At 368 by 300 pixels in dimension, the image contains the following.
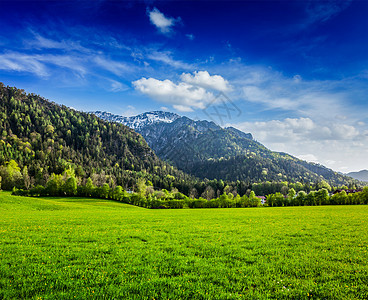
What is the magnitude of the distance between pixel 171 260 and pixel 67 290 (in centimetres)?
544

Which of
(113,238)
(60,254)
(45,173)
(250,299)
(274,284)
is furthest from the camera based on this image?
(45,173)

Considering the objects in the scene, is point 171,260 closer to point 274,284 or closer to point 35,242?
point 274,284

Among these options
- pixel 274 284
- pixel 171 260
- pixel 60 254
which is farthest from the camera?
pixel 60 254

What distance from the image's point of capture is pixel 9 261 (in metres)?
10.4

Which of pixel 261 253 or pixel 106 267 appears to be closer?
pixel 106 267

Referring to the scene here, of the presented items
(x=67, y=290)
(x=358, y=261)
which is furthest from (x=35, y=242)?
(x=358, y=261)

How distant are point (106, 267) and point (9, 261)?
564cm

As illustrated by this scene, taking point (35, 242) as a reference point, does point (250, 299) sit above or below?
above

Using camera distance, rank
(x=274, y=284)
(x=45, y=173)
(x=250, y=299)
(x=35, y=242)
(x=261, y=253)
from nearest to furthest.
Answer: (x=250, y=299)
(x=274, y=284)
(x=261, y=253)
(x=35, y=242)
(x=45, y=173)

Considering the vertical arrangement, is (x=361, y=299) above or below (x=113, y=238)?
above

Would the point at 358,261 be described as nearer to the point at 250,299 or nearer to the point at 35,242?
the point at 250,299

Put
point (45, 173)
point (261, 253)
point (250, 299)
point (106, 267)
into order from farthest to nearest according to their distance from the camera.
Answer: point (45, 173) → point (261, 253) → point (106, 267) → point (250, 299)

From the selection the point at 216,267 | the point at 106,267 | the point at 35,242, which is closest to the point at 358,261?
the point at 216,267

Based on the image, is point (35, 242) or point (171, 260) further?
point (35, 242)
